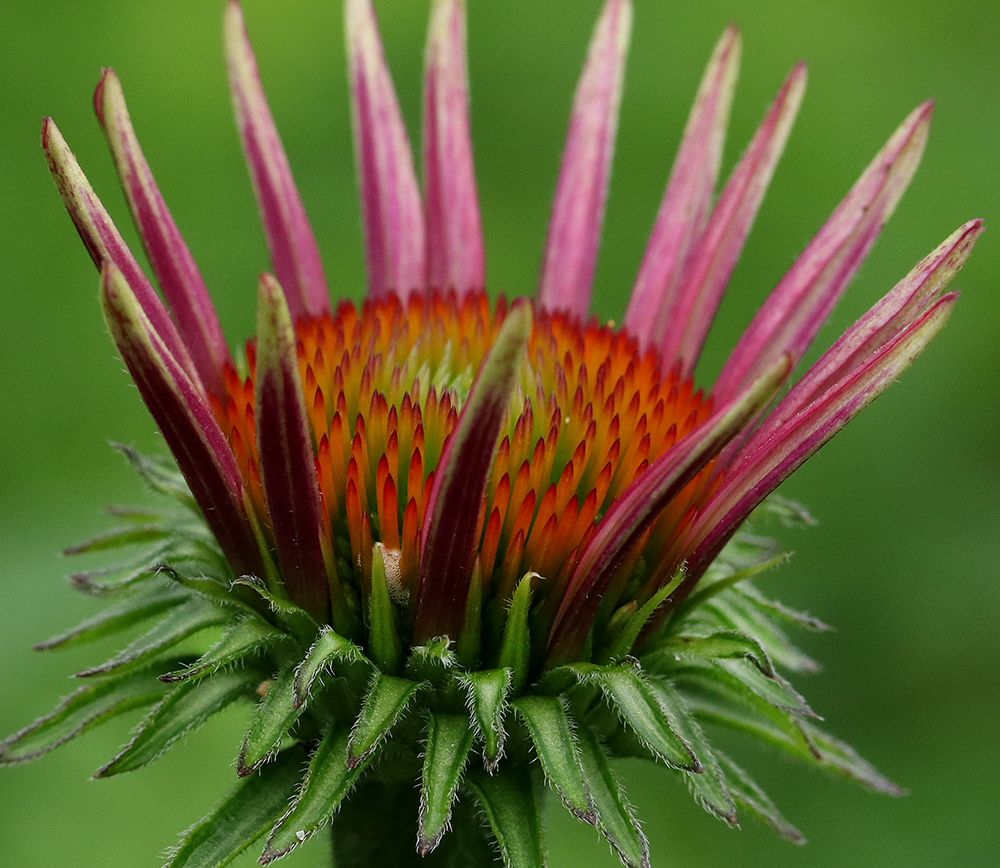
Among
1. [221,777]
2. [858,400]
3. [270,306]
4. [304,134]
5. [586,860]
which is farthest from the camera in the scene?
[304,134]

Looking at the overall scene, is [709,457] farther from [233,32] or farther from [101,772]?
[233,32]

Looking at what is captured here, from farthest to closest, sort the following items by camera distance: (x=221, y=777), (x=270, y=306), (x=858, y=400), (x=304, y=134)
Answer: (x=304, y=134) → (x=221, y=777) → (x=858, y=400) → (x=270, y=306)

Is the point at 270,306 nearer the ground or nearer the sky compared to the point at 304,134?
nearer the ground

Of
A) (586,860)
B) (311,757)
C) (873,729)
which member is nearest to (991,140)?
(873,729)

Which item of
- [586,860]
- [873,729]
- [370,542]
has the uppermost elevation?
[370,542]

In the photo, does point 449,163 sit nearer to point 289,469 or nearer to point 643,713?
point 289,469

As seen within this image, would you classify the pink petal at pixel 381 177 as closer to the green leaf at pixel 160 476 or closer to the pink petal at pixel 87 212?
the green leaf at pixel 160 476

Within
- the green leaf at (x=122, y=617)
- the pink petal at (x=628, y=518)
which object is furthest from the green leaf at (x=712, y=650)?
the green leaf at (x=122, y=617)
